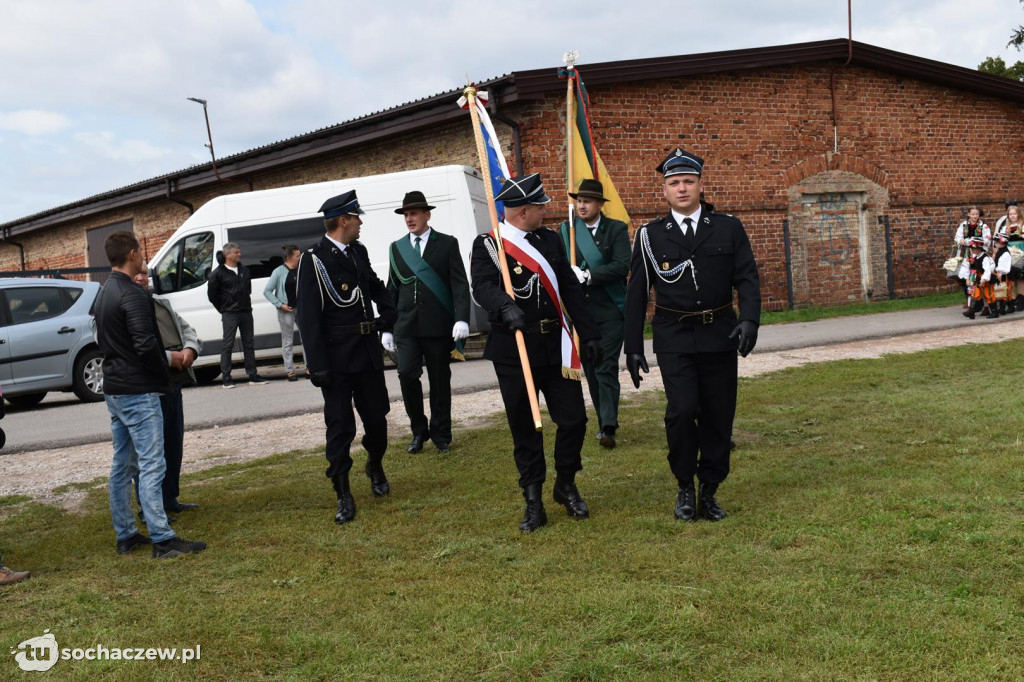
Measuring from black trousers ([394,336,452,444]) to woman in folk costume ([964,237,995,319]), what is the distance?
11.2 meters

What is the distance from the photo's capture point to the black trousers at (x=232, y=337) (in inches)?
535

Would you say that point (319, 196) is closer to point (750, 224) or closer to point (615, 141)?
point (615, 141)

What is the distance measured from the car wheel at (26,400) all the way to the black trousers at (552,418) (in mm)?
10314

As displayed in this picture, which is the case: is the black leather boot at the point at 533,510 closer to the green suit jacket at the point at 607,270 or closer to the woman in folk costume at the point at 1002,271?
the green suit jacket at the point at 607,270

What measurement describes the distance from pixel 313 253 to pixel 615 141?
12.9 m

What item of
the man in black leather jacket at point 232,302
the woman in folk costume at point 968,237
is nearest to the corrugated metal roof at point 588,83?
the woman in folk costume at point 968,237

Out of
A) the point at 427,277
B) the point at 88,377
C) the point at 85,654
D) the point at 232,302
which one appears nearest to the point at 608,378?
the point at 427,277

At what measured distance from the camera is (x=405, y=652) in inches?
141

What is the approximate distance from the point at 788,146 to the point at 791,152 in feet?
0.46

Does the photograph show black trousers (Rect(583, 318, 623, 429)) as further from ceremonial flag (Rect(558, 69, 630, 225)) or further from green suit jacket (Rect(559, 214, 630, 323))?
ceremonial flag (Rect(558, 69, 630, 225))

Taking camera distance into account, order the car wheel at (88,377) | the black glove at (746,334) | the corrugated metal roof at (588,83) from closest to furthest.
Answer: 1. the black glove at (746,334)
2. the car wheel at (88,377)
3. the corrugated metal roof at (588,83)

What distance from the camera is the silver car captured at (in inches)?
492

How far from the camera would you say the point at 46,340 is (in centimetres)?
1266

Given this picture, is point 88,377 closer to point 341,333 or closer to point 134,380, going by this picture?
point 341,333
